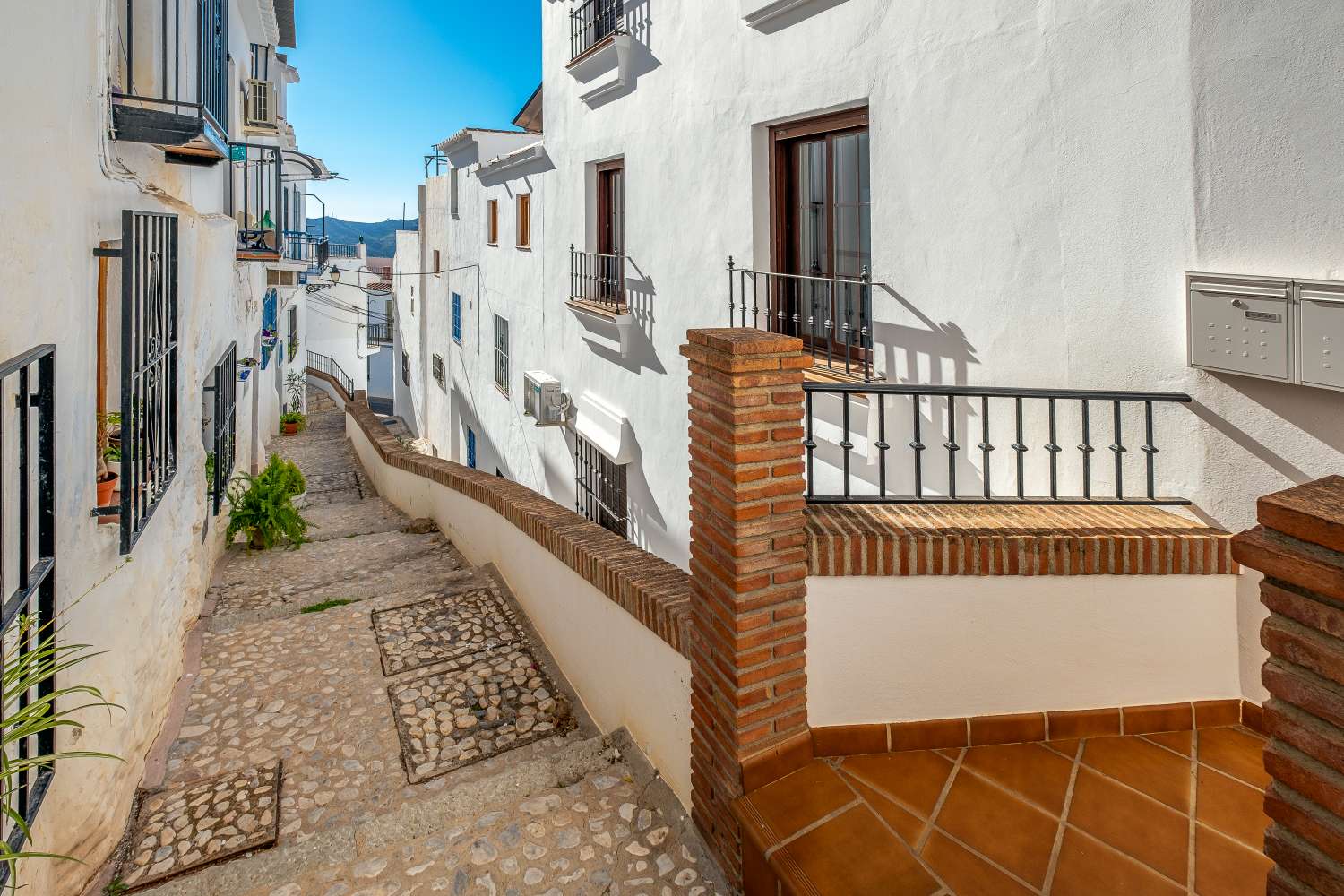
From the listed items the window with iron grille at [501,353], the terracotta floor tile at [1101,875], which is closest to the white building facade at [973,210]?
the terracotta floor tile at [1101,875]

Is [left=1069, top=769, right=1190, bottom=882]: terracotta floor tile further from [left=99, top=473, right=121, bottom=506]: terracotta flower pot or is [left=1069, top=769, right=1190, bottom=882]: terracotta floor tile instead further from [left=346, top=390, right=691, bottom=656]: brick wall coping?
[left=99, top=473, right=121, bottom=506]: terracotta flower pot

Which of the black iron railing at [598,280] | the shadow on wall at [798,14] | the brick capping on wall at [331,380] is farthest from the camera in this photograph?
the brick capping on wall at [331,380]

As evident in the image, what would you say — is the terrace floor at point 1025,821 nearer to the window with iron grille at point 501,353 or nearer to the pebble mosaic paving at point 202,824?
the pebble mosaic paving at point 202,824

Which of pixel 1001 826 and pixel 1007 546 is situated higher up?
pixel 1007 546

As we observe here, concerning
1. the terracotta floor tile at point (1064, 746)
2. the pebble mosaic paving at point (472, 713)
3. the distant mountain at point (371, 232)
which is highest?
the distant mountain at point (371, 232)

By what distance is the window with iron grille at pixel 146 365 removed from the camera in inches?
135

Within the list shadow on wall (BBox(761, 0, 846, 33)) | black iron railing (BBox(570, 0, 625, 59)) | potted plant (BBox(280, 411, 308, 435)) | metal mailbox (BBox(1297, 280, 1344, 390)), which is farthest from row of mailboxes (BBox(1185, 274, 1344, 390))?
potted plant (BBox(280, 411, 308, 435))

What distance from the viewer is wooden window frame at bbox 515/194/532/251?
11.5 metres

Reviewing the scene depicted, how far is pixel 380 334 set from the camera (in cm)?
3753

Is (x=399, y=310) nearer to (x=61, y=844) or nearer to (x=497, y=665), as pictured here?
(x=497, y=665)

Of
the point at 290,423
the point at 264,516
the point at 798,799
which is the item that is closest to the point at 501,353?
the point at 264,516

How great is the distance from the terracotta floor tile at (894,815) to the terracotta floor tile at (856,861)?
5 centimetres

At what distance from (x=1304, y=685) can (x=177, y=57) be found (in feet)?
23.1

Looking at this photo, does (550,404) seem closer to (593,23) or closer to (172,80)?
(593,23)
